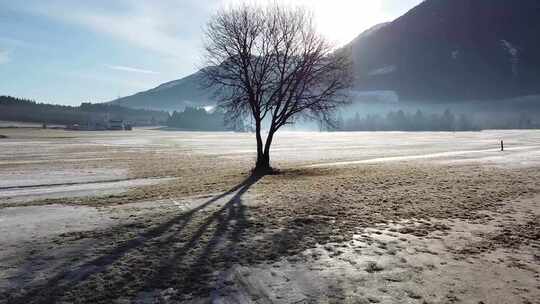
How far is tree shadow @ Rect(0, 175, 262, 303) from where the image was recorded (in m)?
5.82

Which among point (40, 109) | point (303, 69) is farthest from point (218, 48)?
point (40, 109)

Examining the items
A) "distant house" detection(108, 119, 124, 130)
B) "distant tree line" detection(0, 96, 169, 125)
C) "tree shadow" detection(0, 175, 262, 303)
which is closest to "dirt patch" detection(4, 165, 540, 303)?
"tree shadow" detection(0, 175, 262, 303)

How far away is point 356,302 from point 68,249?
20.4 ft

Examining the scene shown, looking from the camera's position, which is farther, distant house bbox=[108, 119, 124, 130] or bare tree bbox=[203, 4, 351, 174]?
distant house bbox=[108, 119, 124, 130]

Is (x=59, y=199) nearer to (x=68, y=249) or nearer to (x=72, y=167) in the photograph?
(x=68, y=249)

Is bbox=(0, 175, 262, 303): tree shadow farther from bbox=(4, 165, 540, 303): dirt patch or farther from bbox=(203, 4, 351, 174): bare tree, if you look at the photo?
bbox=(203, 4, 351, 174): bare tree

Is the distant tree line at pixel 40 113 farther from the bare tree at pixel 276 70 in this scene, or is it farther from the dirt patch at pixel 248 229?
the dirt patch at pixel 248 229

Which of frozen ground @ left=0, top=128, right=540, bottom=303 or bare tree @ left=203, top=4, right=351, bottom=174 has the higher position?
bare tree @ left=203, top=4, right=351, bottom=174

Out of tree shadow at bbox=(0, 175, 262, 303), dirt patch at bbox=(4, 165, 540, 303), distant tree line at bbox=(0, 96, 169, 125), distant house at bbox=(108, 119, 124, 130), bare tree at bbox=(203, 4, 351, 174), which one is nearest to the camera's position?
tree shadow at bbox=(0, 175, 262, 303)

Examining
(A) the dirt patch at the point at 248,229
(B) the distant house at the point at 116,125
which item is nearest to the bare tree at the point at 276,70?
(A) the dirt patch at the point at 248,229

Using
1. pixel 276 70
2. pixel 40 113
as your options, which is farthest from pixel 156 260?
pixel 40 113

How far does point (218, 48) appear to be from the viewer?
2425 centimetres

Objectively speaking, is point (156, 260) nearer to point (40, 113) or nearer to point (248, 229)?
point (248, 229)

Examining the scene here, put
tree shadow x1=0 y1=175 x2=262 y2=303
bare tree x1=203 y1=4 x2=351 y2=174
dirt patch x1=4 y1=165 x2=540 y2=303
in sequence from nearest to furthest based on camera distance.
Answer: tree shadow x1=0 y1=175 x2=262 y2=303, dirt patch x1=4 y1=165 x2=540 y2=303, bare tree x1=203 y1=4 x2=351 y2=174
